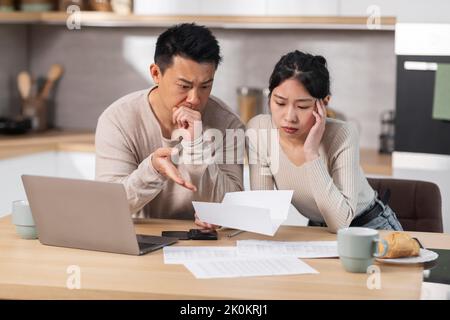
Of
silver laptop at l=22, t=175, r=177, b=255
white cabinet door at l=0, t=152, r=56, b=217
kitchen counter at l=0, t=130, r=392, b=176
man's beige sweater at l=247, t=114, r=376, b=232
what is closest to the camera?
silver laptop at l=22, t=175, r=177, b=255

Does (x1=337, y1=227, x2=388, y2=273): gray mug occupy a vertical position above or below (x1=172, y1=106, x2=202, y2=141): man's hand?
below

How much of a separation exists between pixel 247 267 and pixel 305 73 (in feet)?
2.44

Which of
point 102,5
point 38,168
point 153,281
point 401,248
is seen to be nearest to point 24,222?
point 153,281

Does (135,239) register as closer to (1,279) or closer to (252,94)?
(1,279)

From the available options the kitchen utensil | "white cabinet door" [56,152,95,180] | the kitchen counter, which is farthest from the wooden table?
the kitchen utensil

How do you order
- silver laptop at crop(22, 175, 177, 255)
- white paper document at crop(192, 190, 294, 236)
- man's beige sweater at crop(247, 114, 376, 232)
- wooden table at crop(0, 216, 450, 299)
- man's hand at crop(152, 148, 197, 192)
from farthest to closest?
man's beige sweater at crop(247, 114, 376, 232) → man's hand at crop(152, 148, 197, 192) → white paper document at crop(192, 190, 294, 236) → silver laptop at crop(22, 175, 177, 255) → wooden table at crop(0, 216, 450, 299)

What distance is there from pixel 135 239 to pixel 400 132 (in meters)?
2.06

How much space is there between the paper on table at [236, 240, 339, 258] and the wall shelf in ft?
6.30

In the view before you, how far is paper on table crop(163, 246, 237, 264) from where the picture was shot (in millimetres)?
2016

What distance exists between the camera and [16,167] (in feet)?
12.9

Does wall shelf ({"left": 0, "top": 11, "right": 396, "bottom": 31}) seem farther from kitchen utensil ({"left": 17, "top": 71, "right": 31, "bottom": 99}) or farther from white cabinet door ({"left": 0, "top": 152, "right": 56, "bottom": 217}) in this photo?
white cabinet door ({"left": 0, "top": 152, "right": 56, "bottom": 217})

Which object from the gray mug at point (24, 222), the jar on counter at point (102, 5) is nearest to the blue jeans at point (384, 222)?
the gray mug at point (24, 222)

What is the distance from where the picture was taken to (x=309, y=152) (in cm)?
242

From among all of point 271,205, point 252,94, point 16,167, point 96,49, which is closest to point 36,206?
point 271,205
